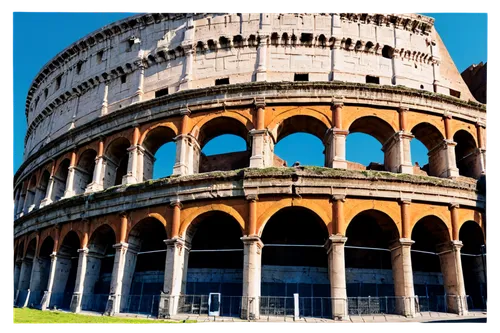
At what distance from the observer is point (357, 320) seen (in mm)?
16812

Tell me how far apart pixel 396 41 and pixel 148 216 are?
604 inches

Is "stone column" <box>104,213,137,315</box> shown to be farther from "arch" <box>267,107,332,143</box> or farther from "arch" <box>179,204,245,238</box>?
"arch" <box>267,107,332,143</box>

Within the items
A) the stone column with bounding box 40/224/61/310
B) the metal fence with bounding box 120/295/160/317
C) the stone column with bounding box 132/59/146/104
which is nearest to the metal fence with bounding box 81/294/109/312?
the metal fence with bounding box 120/295/160/317

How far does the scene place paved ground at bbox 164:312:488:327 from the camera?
52.1 feet

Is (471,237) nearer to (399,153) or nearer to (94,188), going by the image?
(399,153)

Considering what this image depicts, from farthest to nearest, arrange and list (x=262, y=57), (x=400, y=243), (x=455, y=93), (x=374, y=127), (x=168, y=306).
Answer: (x=455, y=93) < (x=262, y=57) < (x=374, y=127) < (x=400, y=243) < (x=168, y=306)

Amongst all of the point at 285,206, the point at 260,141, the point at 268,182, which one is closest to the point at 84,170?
the point at 260,141

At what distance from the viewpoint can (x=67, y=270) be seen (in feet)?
77.8

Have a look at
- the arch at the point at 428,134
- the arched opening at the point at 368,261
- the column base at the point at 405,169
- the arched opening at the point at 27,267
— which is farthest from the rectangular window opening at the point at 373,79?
the arched opening at the point at 27,267

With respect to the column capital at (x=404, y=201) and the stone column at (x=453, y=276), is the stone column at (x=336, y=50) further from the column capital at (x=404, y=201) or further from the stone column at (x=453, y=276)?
the stone column at (x=453, y=276)

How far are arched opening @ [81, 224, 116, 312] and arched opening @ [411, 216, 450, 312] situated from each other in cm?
1450

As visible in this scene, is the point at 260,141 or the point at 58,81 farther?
the point at 58,81

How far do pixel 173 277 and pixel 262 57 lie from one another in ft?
37.3
